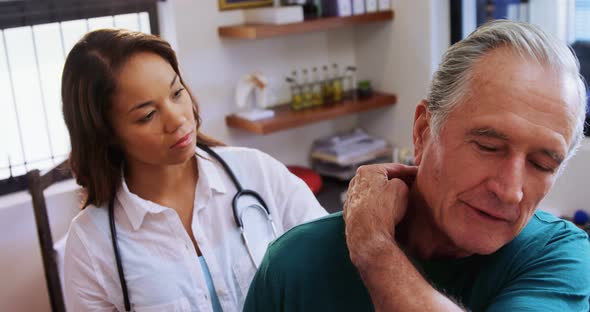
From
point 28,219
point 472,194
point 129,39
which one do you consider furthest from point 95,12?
point 472,194

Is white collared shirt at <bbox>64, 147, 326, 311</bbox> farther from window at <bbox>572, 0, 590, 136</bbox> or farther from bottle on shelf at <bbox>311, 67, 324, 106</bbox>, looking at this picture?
window at <bbox>572, 0, 590, 136</bbox>

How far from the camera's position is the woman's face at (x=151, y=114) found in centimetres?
155

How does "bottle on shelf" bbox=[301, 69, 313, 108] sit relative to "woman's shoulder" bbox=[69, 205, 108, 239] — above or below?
above

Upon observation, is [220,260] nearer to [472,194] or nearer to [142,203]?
[142,203]

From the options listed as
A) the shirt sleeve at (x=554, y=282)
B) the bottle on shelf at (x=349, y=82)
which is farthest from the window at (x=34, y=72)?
the shirt sleeve at (x=554, y=282)

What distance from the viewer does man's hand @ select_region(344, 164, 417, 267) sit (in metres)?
0.98

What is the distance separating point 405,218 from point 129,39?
0.86 m

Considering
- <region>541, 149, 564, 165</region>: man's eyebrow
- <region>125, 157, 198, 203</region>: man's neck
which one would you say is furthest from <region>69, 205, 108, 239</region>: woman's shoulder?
<region>541, 149, 564, 165</region>: man's eyebrow

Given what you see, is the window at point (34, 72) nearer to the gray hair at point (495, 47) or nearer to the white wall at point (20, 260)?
the white wall at point (20, 260)

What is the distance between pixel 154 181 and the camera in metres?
1.68

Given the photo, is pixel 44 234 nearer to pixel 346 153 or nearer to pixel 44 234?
pixel 44 234

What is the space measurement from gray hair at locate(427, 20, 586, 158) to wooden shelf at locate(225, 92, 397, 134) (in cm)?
Answer: 193

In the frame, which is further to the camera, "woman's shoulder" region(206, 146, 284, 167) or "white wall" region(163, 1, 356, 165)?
"white wall" region(163, 1, 356, 165)

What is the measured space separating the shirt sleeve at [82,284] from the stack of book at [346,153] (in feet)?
5.90
